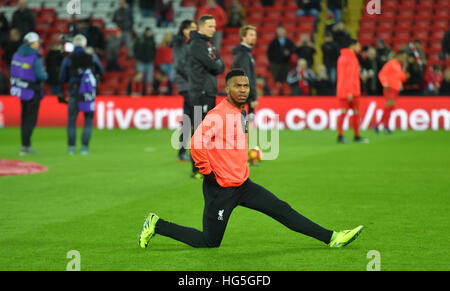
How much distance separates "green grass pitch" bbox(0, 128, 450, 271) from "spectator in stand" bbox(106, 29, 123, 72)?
31.9 ft

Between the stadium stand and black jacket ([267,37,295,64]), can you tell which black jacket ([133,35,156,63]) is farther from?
black jacket ([267,37,295,64])

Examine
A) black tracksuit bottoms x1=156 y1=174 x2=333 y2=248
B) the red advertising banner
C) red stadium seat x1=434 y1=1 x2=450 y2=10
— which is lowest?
the red advertising banner

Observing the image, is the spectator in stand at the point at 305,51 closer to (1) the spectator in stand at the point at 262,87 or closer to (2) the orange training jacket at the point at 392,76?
(1) the spectator in stand at the point at 262,87

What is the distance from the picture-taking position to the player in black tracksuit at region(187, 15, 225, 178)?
11.7m

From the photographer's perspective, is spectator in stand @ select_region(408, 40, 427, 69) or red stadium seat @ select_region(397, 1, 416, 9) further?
red stadium seat @ select_region(397, 1, 416, 9)

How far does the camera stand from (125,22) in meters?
26.0

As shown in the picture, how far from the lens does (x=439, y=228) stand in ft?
26.1

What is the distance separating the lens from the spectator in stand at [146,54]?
80.4ft

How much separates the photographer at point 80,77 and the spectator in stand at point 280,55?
948 cm

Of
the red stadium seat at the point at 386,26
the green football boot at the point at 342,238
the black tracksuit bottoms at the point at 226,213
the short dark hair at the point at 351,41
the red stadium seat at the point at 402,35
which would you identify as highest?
the red stadium seat at the point at 386,26

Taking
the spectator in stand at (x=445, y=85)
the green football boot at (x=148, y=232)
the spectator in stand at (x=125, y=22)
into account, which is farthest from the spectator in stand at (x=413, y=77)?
the green football boot at (x=148, y=232)

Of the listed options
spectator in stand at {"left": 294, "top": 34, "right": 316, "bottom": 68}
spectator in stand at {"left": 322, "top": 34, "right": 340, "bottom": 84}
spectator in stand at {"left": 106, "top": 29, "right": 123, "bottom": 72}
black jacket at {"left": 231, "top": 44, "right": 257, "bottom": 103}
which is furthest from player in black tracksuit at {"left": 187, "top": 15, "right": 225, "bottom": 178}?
spectator in stand at {"left": 106, "top": 29, "right": 123, "bottom": 72}

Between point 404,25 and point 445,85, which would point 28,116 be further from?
point 404,25
